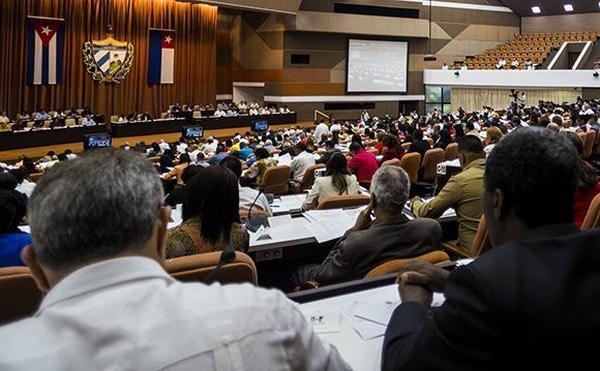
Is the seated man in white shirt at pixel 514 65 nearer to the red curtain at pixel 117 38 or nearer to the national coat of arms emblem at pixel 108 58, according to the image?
the red curtain at pixel 117 38

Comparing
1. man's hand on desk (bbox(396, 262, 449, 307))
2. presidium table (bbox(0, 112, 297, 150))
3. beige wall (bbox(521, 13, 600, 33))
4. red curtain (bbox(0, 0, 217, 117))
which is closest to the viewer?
man's hand on desk (bbox(396, 262, 449, 307))

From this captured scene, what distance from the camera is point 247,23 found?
2561 centimetres

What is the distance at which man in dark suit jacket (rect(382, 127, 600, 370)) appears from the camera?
4.18 ft

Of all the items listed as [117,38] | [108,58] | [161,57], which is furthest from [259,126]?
[117,38]

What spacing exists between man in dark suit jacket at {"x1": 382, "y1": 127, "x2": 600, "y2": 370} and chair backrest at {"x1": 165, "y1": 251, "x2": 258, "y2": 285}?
942 millimetres

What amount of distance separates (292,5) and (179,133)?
7288mm

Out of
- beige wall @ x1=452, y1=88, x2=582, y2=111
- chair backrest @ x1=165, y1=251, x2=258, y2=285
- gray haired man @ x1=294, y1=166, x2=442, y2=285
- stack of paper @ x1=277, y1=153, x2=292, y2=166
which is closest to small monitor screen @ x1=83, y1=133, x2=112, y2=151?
stack of paper @ x1=277, y1=153, x2=292, y2=166

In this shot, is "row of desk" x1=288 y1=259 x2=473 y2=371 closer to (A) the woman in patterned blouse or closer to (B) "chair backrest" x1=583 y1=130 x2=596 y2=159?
(A) the woman in patterned blouse

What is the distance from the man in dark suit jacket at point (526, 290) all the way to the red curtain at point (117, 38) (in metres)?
19.7

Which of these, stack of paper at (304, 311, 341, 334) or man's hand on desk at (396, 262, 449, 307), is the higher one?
man's hand on desk at (396, 262, 449, 307)

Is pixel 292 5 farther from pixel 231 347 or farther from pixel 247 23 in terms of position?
pixel 231 347

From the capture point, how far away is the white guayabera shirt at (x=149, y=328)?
0.96 meters

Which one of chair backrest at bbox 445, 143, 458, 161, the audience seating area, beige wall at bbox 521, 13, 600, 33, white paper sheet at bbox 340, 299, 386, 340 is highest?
beige wall at bbox 521, 13, 600, 33

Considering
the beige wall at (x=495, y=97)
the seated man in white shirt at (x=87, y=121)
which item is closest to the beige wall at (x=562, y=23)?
the beige wall at (x=495, y=97)
